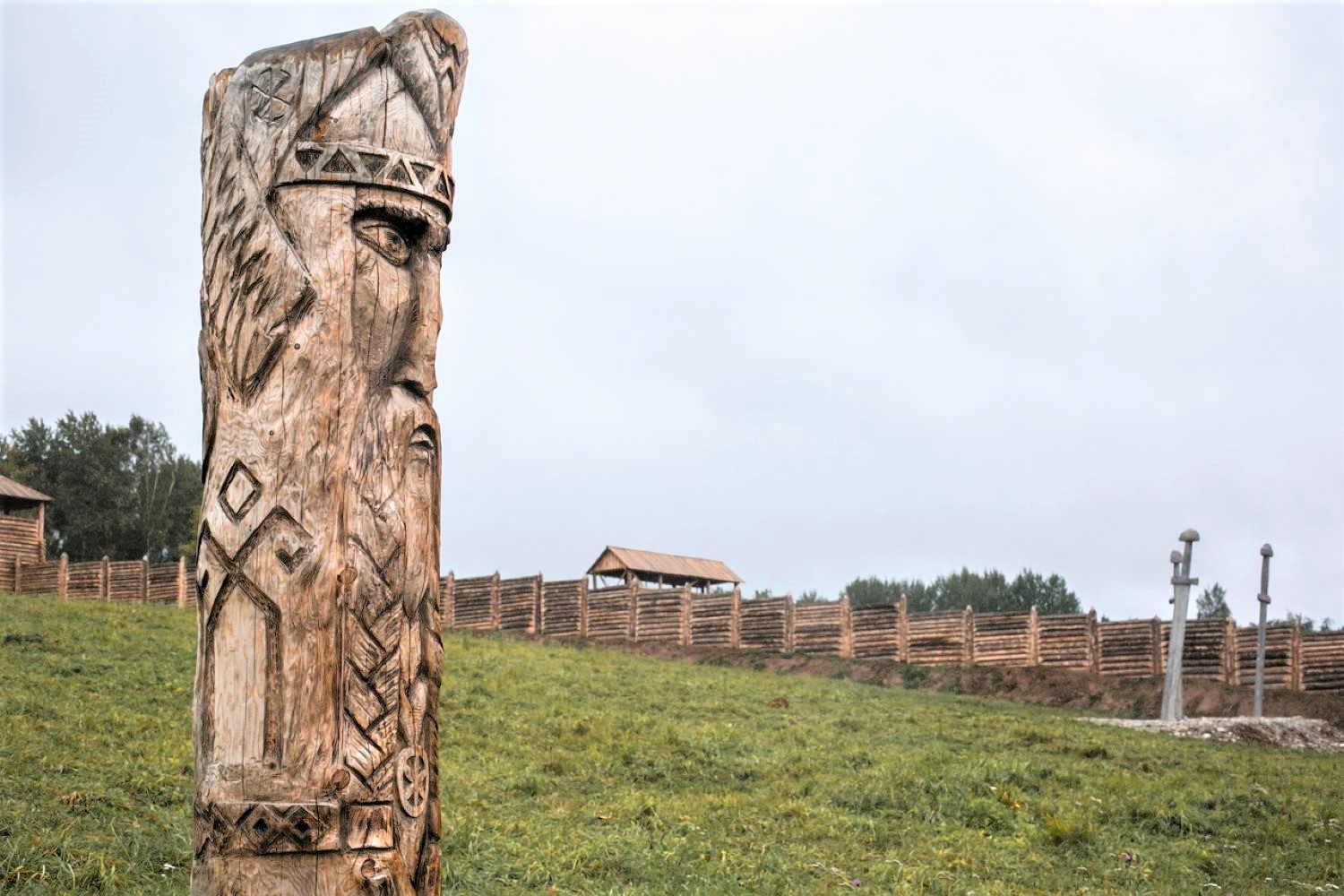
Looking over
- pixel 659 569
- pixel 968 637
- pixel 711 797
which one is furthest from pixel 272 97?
pixel 659 569

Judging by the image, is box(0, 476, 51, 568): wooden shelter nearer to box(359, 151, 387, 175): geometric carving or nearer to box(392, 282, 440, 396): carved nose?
box(392, 282, 440, 396): carved nose

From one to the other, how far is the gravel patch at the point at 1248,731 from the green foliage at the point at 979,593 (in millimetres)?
38159

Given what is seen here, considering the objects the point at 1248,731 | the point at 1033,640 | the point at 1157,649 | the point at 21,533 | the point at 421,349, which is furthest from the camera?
the point at 21,533

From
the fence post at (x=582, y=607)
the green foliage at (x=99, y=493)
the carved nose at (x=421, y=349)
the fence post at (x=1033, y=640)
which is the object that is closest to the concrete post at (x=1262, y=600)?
the fence post at (x=1033, y=640)

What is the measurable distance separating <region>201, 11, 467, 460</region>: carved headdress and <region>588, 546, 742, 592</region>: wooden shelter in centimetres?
3152

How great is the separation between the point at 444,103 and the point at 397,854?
2502 mm

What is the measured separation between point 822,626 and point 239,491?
2740 centimetres

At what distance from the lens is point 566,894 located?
25.7 feet

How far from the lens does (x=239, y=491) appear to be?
4.08 meters

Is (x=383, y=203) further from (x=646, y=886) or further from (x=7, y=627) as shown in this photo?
(x=7, y=627)

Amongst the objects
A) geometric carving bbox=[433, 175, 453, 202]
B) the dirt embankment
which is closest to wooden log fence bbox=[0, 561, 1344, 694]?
the dirt embankment

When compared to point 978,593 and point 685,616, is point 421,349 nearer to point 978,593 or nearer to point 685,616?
point 685,616

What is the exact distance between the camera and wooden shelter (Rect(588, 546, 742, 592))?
1497 inches

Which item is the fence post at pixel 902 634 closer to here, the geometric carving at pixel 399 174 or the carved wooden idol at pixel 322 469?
the carved wooden idol at pixel 322 469
